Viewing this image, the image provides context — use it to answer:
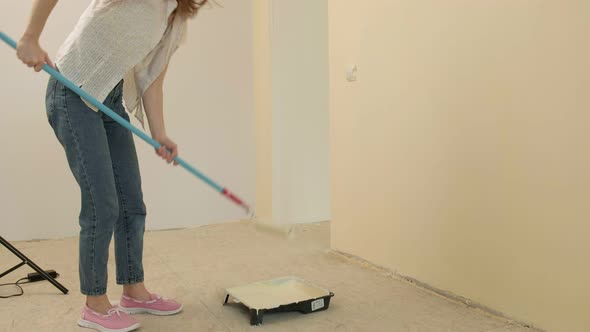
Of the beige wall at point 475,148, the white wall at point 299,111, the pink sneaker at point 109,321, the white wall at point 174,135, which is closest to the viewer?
the beige wall at point 475,148

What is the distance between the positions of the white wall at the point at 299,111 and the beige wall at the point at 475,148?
2.66 feet

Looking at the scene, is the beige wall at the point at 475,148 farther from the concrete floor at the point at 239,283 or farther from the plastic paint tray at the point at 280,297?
the plastic paint tray at the point at 280,297

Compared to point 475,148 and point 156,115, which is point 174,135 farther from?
point 475,148

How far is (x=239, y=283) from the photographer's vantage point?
6.46ft

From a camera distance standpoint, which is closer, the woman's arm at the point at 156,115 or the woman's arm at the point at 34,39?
the woman's arm at the point at 34,39

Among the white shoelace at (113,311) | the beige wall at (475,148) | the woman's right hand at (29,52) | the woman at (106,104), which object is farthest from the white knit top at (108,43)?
the beige wall at (475,148)

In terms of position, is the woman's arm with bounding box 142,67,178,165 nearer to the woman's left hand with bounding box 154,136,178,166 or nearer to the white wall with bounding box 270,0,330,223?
the woman's left hand with bounding box 154,136,178,166

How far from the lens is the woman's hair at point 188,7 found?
→ 4.84 ft

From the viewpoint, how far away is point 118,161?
1.57 metres

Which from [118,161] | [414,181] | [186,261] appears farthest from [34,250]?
[414,181]

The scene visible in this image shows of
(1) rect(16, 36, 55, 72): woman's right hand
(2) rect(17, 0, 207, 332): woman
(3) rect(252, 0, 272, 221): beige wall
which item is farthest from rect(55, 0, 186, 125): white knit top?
(3) rect(252, 0, 272, 221): beige wall

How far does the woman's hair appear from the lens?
1.48m

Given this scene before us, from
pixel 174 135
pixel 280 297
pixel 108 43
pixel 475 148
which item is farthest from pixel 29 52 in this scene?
pixel 174 135

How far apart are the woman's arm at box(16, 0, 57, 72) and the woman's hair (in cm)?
Result: 34
